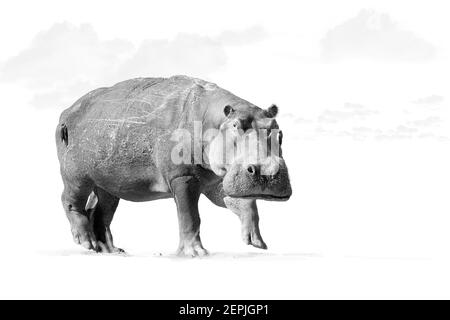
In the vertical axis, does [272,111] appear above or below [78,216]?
above

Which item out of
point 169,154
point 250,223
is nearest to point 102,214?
point 169,154

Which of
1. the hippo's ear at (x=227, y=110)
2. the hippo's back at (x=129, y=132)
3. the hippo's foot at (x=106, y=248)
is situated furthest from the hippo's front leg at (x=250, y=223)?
A: the hippo's foot at (x=106, y=248)

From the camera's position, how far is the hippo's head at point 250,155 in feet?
34.4

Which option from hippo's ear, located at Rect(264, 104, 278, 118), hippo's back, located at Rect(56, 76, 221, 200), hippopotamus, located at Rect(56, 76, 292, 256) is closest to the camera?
hippopotamus, located at Rect(56, 76, 292, 256)

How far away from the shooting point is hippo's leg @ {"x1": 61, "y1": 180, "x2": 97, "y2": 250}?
12.5 m

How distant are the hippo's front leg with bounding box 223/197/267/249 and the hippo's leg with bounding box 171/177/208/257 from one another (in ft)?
3.18

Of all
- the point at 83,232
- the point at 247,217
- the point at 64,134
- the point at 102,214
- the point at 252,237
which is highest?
the point at 64,134

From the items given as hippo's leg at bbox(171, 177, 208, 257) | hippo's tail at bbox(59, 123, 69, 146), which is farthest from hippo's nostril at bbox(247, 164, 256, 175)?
hippo's tail at bbox(59, 123, 69, 146)

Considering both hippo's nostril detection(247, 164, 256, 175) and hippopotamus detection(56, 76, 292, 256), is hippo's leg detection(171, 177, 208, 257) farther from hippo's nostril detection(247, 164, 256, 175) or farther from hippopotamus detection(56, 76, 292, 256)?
hippo's nostril detection(247, 164, 256, 175)

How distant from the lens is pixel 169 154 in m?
11.2

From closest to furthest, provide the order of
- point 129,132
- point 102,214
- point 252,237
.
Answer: point 129,132 → point 252,237 → point 102,214

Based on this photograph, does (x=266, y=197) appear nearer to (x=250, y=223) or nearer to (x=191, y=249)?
(x=191, y=249)

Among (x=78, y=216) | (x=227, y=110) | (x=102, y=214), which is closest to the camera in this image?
(x=227, y=110)

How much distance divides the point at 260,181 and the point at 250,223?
1.56 meters
